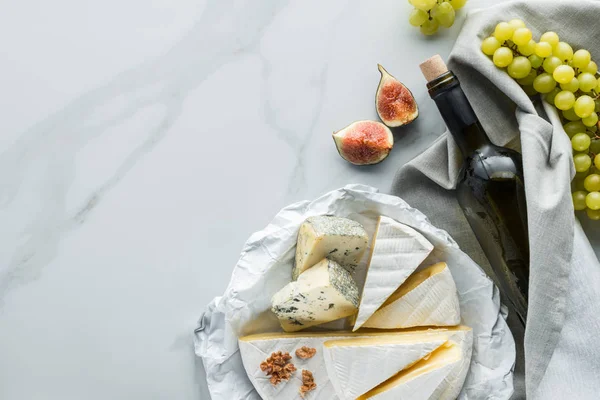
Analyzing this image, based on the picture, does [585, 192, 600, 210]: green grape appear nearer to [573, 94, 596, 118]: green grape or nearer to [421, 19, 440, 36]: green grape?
[573, 94, 596, 118]: green grape

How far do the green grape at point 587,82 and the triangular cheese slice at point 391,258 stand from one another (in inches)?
20.9

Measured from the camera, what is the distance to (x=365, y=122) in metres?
1.69

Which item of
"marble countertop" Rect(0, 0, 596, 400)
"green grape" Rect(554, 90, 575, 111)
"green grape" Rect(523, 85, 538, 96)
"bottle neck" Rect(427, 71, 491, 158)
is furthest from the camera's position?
"marble countertop" Rect(0, 0, 596, 400)

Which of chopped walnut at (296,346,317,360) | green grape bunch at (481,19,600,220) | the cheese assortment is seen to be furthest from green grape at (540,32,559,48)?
chopped walnut at (296,346,317,360)

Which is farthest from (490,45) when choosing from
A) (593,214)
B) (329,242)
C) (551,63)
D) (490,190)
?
(329,242)

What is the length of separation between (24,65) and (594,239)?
1.65m

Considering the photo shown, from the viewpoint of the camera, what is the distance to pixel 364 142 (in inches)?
65.5

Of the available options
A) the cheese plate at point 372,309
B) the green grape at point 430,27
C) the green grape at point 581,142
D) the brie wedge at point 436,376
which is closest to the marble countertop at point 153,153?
the green grape at point 430,27

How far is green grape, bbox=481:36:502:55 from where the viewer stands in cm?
156

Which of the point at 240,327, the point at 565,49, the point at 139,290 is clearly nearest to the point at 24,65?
the point at 139,290

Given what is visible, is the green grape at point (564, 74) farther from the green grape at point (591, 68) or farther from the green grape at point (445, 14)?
the green grape at point (445, 14)

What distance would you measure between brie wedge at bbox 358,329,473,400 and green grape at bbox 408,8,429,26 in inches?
31.9

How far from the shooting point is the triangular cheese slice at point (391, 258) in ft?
5.16

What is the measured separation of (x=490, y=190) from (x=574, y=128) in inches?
11.5
